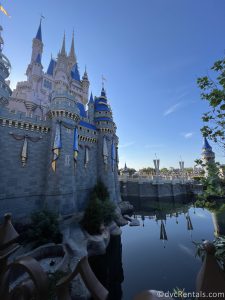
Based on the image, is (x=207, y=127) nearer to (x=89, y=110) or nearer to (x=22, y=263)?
(x=22, y=263)

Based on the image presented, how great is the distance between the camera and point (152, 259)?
16875 mm

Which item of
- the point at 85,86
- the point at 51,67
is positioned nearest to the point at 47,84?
the point at 51,67

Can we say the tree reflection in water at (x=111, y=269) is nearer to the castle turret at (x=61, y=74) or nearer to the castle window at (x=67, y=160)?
the castle window at (x=67, y=160)

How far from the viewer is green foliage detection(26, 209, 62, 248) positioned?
47.1ft

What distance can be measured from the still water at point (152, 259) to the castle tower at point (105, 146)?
7903 mm

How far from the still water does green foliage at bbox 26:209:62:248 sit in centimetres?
496

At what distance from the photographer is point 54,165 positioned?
67.3ft

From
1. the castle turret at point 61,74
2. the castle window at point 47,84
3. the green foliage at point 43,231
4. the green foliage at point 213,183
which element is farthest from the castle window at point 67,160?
the castle window at point 47,84

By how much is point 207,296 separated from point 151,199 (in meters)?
49.8

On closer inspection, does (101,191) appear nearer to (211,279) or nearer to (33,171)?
(33,171)

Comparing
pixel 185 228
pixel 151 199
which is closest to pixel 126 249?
pixel 185 228

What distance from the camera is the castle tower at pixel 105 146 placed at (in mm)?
29109

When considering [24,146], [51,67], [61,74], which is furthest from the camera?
[51,67]

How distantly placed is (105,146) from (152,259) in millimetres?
18103
